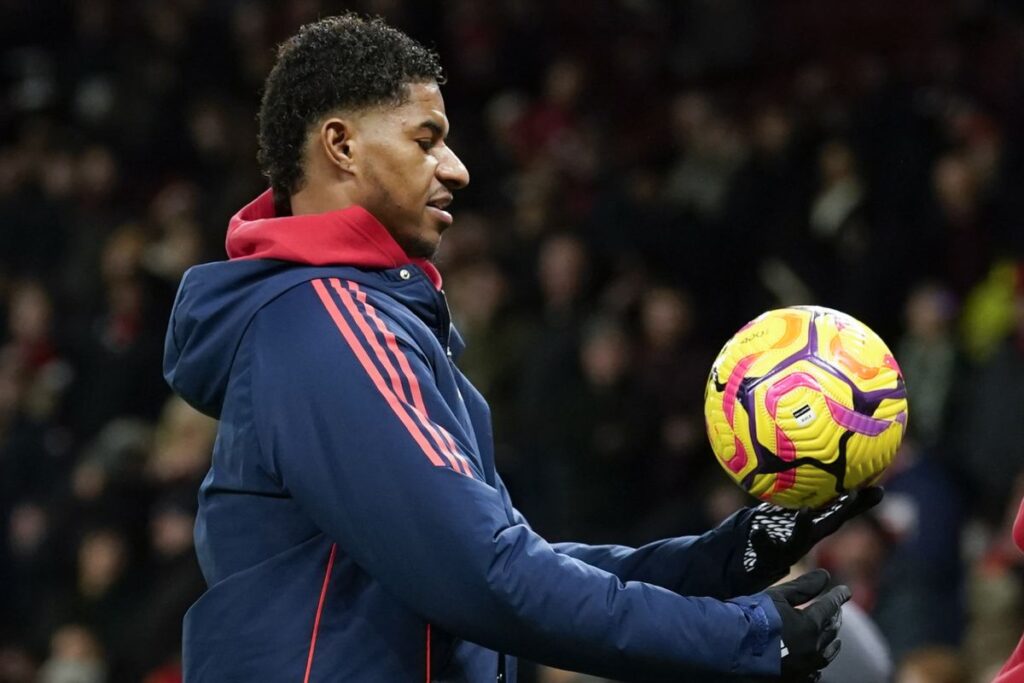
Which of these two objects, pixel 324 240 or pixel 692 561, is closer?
pixel 324 240

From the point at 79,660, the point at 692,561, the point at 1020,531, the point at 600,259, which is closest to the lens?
the point at 1020,531

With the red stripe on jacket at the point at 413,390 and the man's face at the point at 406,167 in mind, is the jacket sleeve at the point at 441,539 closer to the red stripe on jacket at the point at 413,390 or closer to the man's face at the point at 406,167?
the red stripe on jacket at the point at 413,390

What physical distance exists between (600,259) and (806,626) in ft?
19.5

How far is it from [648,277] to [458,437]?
5.55 m

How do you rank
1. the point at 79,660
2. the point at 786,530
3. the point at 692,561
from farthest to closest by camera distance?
the point at 79,660
the point at 692,561
the point at 786,530

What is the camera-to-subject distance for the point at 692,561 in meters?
3.24

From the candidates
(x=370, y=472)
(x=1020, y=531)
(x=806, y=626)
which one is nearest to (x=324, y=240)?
(x=370, y=472)

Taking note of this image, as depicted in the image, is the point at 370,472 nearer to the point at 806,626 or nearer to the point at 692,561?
the point at 806,626

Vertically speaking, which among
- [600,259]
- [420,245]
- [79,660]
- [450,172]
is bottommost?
[79,660]

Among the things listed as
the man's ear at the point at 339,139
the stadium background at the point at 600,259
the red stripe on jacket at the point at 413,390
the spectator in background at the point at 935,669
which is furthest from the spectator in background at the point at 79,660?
the red stripe on jacket at the point at 413,390

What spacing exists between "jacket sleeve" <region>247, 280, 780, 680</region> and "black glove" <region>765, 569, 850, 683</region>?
1.0 inches

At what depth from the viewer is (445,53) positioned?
38.3 feet

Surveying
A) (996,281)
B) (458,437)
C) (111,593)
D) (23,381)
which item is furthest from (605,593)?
(23,381)

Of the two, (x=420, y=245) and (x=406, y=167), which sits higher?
(x=406, y=167)
